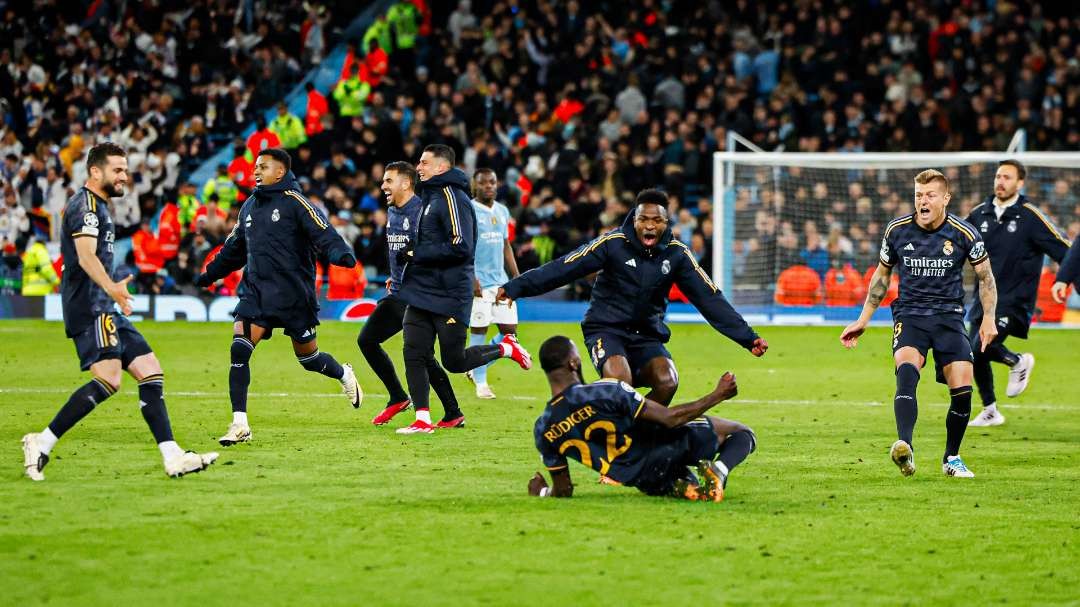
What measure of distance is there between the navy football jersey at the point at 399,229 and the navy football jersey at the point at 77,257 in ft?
11.9

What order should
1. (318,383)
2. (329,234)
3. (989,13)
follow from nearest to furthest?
1. (329,234)
2. (318,383)
3. (989,13)

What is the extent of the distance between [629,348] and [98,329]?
137 inches

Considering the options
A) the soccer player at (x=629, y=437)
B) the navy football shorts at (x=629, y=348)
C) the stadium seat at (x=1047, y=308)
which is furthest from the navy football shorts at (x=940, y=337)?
the stadium seat at (x=1047, y=308)

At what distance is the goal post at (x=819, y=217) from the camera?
24625mm

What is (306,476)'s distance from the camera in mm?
9562

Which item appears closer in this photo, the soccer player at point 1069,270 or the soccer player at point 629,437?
the soccer player at point 629,437

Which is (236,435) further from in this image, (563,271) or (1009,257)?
(1009,257)

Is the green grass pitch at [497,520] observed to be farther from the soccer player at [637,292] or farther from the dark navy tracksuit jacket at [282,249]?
the dark navy tracksuit jacket at [282,249]

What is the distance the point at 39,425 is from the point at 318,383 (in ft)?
13.9

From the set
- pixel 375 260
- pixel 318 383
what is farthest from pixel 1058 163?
pixel 318 383

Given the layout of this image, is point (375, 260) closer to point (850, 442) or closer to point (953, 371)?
point (850, 442)

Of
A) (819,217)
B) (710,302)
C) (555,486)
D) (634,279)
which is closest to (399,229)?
(634,279)

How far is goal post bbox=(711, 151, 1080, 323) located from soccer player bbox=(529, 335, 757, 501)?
15410mm

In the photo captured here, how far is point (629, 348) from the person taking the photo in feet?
32.7
